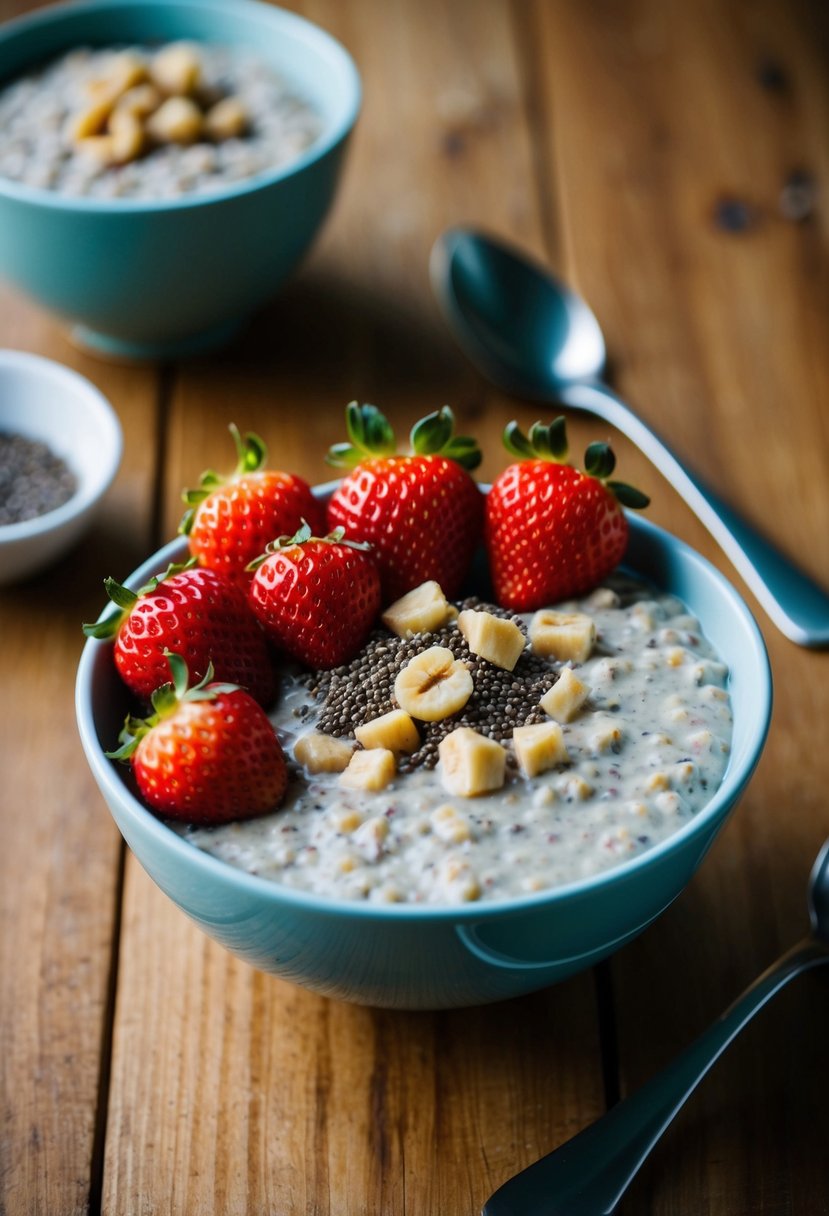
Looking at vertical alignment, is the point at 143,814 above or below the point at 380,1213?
above

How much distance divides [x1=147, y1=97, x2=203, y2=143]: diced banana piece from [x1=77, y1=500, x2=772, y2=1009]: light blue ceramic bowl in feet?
2.93

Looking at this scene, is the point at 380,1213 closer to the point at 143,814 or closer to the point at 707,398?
the point at 143,814

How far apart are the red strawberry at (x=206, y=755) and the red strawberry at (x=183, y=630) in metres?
0.05

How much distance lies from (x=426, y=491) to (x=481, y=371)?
25.9 inches

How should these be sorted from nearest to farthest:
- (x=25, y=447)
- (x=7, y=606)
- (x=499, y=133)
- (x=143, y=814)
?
(x=143, y=814) → (x=7, y=606) → (x=25, y=447) → (x=499, y=133)

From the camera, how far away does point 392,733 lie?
1048 millimetres

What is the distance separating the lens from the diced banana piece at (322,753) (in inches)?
41.6

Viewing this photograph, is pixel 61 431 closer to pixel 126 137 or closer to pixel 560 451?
pixel 126 137

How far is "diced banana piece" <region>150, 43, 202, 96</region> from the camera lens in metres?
1.80

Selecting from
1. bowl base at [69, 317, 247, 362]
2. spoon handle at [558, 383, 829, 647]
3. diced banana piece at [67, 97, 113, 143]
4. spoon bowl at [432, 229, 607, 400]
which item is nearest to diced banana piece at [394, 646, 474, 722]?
spoon handle at [558, 383, 829, 647]

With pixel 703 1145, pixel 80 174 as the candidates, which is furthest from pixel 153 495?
pixel 703 1145

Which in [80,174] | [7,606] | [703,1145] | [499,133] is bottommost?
[703,1145]

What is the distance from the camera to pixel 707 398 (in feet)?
5.82

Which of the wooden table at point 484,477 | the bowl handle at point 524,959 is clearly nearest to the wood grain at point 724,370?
the wooden table at point 484,477
